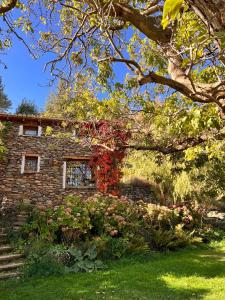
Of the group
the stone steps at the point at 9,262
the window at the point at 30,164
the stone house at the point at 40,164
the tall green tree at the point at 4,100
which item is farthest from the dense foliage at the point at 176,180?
the tall green tree at the point at 4,100

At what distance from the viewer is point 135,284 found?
667 cm

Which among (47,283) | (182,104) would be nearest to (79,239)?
(47,283)

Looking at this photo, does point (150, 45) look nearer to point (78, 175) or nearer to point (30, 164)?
point (78, 175)

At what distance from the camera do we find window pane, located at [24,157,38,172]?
1717 cm

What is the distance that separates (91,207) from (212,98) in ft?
26.5

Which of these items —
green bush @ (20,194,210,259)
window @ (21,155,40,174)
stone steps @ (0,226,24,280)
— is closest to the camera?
stone steps @ (0,226,24,280)

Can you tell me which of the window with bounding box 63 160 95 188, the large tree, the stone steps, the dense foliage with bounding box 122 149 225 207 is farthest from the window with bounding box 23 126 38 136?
the large tree

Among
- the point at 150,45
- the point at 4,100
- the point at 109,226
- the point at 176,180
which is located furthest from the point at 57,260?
the point at 4,100

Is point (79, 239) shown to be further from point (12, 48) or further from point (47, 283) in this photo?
point (12, 48)

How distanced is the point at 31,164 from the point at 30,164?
5cm

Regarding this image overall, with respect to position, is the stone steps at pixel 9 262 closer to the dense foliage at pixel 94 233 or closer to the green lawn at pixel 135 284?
the dense foliage at pixel 94 233

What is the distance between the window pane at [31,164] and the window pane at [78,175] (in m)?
1.69

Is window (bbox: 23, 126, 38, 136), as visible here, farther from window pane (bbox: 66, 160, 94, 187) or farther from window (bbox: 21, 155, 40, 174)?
window pane (bbox: 66, 160, 94, 187)

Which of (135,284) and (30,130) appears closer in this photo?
(135,284)
